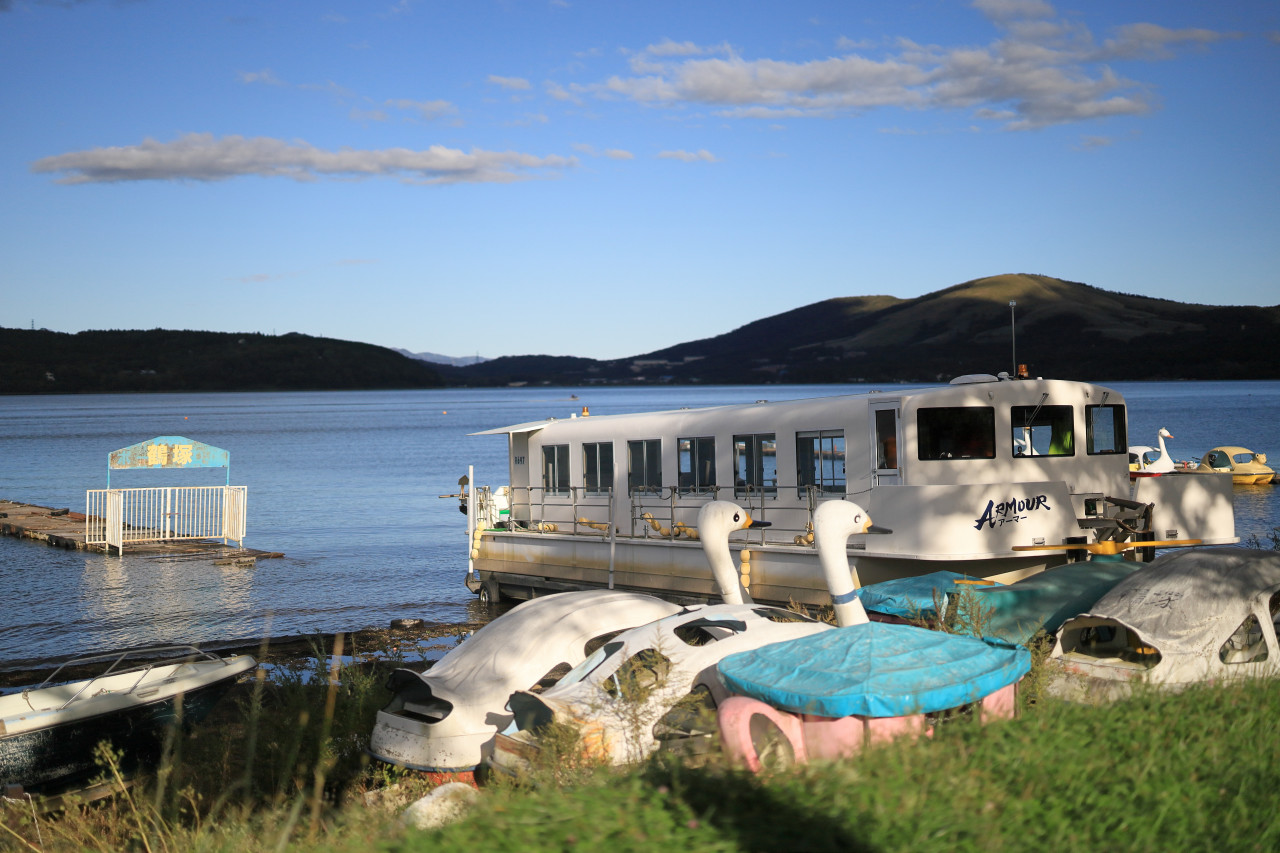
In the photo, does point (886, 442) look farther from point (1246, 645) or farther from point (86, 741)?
point (86, 741)

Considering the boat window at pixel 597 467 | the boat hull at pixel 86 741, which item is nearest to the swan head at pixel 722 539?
the boat hull at pixel 86 741

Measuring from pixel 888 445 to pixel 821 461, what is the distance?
1.52m

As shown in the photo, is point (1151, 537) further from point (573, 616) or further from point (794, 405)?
point (573, 616)

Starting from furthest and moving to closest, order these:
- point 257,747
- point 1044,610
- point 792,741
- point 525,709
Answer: point 1044,610, point 257,747, point 525,709, point 792,741

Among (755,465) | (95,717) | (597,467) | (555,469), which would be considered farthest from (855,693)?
(555,469)

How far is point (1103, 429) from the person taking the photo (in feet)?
56.3

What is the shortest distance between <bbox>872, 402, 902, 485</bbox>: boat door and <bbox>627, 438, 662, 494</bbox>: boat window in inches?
207

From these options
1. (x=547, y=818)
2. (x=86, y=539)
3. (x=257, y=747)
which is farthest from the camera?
(x=86, y=539)

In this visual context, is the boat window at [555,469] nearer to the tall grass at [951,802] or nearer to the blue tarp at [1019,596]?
the blue tarp at [1019,596]

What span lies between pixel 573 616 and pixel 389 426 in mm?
147007

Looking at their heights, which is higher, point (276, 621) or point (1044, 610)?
point (1044, 610)

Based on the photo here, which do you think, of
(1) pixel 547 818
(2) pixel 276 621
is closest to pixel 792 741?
(1) pixel 547 818

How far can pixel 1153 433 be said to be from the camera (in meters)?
96.9

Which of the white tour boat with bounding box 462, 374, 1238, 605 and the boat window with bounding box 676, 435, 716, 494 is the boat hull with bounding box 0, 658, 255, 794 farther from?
the boat window with bounding box 676, 435, 716, 494
